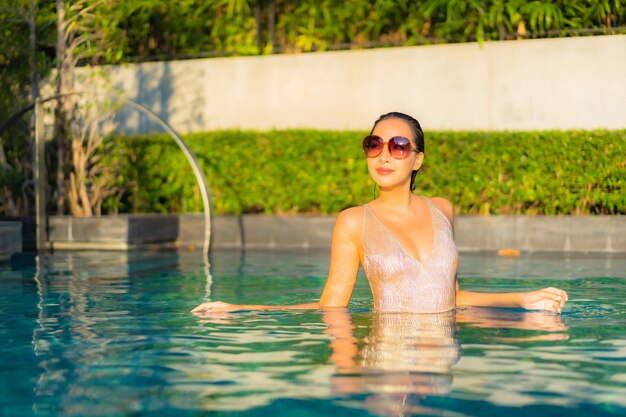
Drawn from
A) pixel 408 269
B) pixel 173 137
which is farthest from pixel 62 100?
pixel 408 269

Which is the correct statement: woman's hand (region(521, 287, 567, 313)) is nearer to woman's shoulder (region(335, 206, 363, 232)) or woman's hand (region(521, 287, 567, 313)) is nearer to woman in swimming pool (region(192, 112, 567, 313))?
woman in swimming pool (region(192, 112, 567, 313))

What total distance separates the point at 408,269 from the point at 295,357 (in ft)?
2.98

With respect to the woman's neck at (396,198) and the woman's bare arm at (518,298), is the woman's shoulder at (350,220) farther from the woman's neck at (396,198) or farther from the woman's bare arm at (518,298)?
the woman's bare arm at (518,298)

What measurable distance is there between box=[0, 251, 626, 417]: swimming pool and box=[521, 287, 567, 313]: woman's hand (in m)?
0.24

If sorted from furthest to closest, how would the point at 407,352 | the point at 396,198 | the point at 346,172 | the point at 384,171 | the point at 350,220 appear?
the point at 346,172 → the point at 396,198 → the point at 350,220 → the point at 384,171 → the point at 407,352

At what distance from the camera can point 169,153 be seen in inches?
719

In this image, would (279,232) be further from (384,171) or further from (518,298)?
(384,171)

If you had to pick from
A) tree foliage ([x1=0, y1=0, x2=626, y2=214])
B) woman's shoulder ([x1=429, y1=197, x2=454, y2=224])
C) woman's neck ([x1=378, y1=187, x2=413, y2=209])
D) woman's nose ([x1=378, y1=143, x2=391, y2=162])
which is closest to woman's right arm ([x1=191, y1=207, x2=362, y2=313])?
woman's neck ([x1=378, y1=187, x2=413, y2=209])

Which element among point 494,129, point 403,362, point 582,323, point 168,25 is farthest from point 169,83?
point 403,362

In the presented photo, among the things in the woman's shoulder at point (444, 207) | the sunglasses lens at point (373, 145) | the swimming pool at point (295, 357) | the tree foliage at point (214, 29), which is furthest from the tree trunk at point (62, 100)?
the sunglasses lens at point (373, 145)

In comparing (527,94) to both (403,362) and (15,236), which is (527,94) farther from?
(403,362)

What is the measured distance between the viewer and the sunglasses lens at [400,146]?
6.25 metres

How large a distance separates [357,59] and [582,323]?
1124 centimetres

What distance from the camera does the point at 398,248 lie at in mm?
6566
